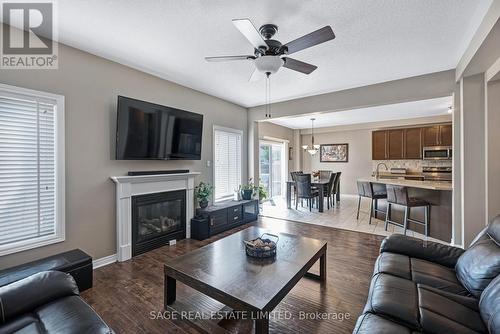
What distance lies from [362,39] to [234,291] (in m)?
2.80

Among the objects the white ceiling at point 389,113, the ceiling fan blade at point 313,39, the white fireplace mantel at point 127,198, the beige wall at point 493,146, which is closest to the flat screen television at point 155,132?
the white fireplace mantel at point 127,198

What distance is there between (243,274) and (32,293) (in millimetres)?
1330

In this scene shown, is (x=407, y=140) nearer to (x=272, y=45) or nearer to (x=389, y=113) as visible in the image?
(x=389, y=113)

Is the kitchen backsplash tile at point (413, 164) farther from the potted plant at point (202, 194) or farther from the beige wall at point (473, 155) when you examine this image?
the potted plant at point (202, 194)

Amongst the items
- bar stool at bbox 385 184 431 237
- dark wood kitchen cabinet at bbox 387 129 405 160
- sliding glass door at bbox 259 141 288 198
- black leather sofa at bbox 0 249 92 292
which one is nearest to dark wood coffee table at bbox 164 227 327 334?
black leather sofa at bbox 0 249 92 292

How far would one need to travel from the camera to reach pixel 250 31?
1.80 metres

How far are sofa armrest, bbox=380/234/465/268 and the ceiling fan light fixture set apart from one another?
199 centimetres

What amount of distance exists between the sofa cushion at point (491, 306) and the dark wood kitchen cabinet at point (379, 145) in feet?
22.8

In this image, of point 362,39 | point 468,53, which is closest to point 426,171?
point 468,53

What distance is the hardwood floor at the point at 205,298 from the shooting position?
183 centimetres

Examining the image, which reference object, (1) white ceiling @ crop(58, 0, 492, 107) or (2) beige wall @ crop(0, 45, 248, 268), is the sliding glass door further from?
(2) beige wall @ crop(0, 45, 248, 268)

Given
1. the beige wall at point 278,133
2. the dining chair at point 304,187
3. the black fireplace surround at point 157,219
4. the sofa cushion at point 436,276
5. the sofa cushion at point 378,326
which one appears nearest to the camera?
the sofa cushion at point 378,326

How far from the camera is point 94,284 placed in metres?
2.43

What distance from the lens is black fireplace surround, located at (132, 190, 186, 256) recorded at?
10.5ft
